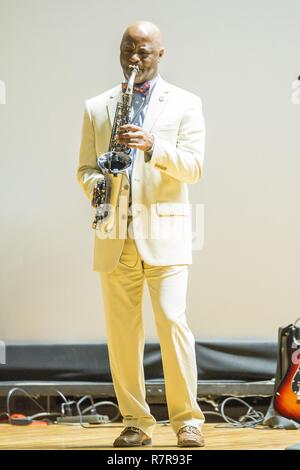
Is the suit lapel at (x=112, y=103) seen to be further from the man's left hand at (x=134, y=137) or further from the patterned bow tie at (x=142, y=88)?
the man's left hand at (x=134, y=137)

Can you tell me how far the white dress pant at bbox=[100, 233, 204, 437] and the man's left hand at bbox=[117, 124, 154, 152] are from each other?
1.27ft

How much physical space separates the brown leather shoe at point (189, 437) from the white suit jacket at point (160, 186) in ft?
2.04

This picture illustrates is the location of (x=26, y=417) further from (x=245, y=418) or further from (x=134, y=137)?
(x=134, y=137)

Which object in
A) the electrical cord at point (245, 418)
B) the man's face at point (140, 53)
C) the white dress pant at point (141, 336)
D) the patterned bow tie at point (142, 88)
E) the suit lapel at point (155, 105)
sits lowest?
the electrical cord at point (245, 418)

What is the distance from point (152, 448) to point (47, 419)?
1276mm

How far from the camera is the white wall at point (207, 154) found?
452cm

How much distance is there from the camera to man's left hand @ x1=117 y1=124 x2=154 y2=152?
125 inches

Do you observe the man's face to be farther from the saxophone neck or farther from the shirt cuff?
the shirt cuff

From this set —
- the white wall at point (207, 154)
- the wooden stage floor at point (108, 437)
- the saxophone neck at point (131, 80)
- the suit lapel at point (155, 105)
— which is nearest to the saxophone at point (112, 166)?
the saxophone neck at point (131, 80)

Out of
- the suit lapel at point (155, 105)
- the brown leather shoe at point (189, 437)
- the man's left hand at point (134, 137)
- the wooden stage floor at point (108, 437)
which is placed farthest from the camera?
the wooden stage floor at point (108, 437)

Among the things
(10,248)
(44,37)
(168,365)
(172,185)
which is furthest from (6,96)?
(168,365)

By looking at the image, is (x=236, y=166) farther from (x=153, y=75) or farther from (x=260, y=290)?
(x=153, y=75)

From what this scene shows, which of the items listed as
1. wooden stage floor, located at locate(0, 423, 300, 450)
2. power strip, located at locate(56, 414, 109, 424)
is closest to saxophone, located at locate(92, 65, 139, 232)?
wooden stage floor, located at locate(0, 423, 300, 450)

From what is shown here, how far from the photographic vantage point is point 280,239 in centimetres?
455
